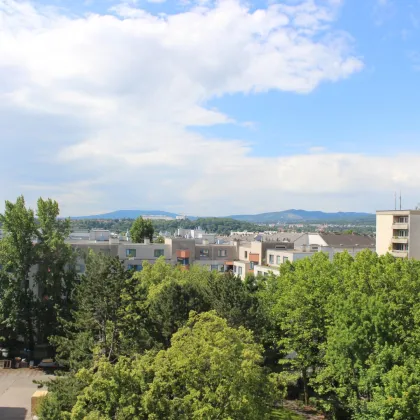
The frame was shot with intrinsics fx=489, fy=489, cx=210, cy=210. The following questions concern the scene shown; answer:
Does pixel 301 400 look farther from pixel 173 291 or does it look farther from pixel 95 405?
pixel 95 405

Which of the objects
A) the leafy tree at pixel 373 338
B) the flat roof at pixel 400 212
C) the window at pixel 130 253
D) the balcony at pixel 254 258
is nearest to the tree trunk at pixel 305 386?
the leafy tree at pixel 373 338

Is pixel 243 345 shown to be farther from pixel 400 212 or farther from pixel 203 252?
pixel 203 252

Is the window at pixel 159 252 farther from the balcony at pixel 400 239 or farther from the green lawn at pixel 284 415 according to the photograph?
the green lawn at pixel 284 415

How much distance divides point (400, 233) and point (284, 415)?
40.7 meters

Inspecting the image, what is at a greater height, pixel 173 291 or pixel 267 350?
pixel 173 291

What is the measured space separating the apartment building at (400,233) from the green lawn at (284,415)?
114 ft

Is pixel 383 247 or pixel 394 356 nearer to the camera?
pixel 394 356

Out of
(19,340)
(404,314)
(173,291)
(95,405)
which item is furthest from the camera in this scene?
(19,340)

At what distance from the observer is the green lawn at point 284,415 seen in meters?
28.7

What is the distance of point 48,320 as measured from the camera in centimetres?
4312

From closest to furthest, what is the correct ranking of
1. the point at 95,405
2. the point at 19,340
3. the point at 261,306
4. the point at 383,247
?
the point at 95,405 < the point at 261,306 < the point at 19,340 < the point at 383,247

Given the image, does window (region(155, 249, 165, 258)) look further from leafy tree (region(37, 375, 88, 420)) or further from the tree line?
leafy tree (region(37, 375, 88, 420))

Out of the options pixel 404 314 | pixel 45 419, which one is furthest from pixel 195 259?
pixel 45 419

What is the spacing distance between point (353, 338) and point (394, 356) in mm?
2173
